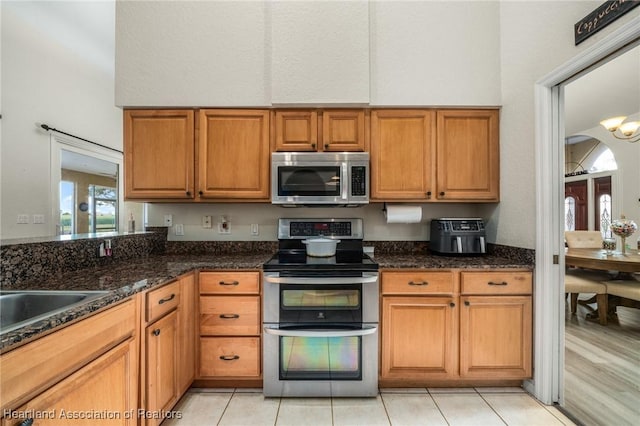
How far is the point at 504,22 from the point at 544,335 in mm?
2274

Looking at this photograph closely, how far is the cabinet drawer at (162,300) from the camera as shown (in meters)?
1.45

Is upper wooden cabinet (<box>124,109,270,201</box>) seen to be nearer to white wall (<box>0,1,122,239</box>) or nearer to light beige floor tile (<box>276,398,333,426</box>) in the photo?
light beige floor tile (<box>276,398,333,426</box>)

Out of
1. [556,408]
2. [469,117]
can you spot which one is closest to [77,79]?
[469,117]

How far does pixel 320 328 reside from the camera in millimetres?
1871

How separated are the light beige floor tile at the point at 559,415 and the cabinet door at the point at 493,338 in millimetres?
186

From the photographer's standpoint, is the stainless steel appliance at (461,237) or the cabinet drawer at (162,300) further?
the stainless steel appliance at (461,237)

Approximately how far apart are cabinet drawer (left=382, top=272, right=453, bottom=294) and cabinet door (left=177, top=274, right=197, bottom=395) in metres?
1.27

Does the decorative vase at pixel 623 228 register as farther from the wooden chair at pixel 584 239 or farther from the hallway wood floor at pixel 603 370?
the hallway wood floor at pixel 603 370

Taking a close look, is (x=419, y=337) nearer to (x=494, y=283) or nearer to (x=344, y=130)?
(x=494, y=283)

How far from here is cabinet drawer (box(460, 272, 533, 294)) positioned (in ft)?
6.39

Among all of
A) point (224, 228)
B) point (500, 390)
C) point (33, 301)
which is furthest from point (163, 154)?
point (500, 390)

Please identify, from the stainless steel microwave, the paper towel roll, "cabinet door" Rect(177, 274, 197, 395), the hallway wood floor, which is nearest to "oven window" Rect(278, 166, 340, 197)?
the stainless steel microwave

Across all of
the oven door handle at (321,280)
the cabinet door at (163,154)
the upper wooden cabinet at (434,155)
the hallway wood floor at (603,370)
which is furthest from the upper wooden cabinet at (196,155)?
the hallway wood floor at (603,370)

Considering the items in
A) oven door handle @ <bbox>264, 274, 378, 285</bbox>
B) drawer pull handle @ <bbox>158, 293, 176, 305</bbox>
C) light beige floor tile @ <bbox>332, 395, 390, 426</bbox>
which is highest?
oven door handle @ <bbox>264, 274, 378, 285</bbox>
